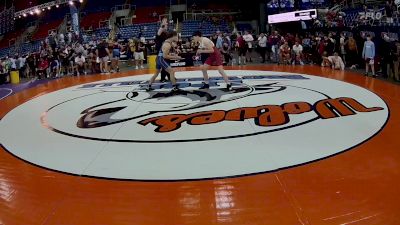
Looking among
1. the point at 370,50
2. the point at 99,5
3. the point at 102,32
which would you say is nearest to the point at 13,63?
the point at 102,32

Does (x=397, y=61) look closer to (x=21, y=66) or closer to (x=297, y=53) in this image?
(x=297, y=53)

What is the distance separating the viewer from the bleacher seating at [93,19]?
27417 mm

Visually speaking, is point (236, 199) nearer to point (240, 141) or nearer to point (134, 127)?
point (240, 141)

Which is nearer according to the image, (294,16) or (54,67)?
(54,67)

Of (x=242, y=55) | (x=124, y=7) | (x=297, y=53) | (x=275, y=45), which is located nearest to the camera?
(x=297, y=53)

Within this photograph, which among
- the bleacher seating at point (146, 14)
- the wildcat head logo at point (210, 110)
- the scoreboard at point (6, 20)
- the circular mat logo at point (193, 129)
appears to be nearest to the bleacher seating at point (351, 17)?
the circular mat logo at point (193, 129)

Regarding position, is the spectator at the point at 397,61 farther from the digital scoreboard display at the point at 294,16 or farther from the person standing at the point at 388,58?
the digital scoreboard display at the point at 294,16

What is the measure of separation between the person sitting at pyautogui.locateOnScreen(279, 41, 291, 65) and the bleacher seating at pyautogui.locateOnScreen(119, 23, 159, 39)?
1093 centimetres

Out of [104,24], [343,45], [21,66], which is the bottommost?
[21,66]

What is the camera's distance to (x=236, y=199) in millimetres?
2934

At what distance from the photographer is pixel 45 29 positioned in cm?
2962

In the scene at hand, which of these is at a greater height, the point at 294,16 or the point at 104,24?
the point at 104,24

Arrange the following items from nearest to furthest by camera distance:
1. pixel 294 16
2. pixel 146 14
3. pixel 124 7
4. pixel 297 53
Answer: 1. pixel 297 53
2. pixel 294 16
3. pixel 146 14
4. pixel 124 7

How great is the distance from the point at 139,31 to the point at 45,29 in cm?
1084
